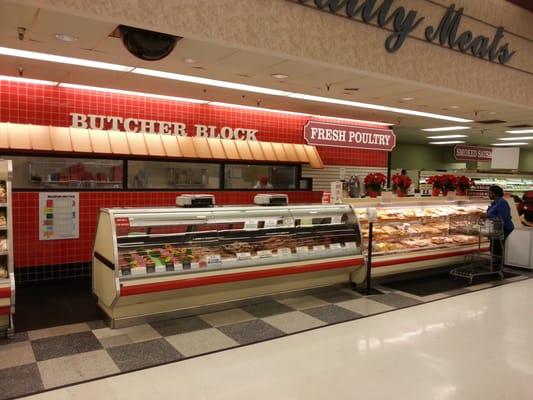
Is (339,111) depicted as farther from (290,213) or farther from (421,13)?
(290,213)

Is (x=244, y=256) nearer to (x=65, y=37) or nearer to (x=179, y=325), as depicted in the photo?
(x=179, y=325)

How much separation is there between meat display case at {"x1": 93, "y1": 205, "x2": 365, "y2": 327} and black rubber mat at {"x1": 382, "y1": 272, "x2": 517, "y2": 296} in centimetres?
88

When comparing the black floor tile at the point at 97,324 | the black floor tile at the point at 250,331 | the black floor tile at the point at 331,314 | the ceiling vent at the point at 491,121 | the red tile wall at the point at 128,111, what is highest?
the ceiling vent at the point at 491,121

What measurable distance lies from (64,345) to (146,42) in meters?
3.05

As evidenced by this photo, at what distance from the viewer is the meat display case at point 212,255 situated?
4664mm

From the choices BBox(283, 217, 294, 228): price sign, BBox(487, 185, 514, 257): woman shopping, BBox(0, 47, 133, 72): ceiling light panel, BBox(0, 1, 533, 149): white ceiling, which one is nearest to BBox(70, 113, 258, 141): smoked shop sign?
BBox(0, 1, 533, 149): white ceiling

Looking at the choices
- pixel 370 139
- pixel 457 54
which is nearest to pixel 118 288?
pixel 370 139

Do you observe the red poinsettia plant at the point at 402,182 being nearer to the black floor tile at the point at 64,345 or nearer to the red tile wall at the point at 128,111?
the red tile wall at the point at 128,111

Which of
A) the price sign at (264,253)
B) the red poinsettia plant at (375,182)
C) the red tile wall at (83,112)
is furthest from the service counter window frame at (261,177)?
the price sign at (264,253)

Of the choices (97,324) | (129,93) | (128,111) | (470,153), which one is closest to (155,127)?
(128,111)

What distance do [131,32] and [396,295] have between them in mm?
4843

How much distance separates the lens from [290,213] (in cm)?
574

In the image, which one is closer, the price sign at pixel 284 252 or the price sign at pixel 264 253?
the price sign at pixel 264 253

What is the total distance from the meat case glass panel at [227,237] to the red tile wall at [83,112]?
104 inches
